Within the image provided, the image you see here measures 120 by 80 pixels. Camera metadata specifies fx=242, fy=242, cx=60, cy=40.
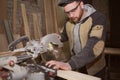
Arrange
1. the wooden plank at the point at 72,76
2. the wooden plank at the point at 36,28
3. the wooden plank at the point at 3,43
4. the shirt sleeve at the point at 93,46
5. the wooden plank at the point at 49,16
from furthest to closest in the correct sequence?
the wooden plank at the point at 49,16, the wooden plank at the point at 36,28, the wooden plank at the point at 3,43, the shirt sleeve at the point at 93,46, the wooden plank at the point at 72,76

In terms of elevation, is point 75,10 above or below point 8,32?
above

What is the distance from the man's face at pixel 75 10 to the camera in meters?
1.86

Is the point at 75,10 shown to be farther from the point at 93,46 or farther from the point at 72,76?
the point at 72,76

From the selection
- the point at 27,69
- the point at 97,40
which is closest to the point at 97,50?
the point at 97,40

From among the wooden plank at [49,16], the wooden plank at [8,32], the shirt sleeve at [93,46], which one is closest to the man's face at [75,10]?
the shirt sleeve at [93,46]

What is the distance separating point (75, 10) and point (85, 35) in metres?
0.23

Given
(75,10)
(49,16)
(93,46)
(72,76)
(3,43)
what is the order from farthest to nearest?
(49,16) < (3,43) < (75,10) < (93,46) < (72,76)

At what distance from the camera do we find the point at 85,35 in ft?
6.53

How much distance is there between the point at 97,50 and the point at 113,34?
12.0 feet

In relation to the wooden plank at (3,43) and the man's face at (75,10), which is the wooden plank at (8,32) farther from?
the man's face at (75,10)

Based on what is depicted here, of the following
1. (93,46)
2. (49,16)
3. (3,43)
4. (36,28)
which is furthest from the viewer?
(49,16)

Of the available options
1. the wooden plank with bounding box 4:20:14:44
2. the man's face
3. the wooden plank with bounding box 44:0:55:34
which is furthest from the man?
the wooden plank with bounding box 44:0:55:34

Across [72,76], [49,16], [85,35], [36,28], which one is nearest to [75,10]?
[85,35]

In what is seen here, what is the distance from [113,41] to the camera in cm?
519
